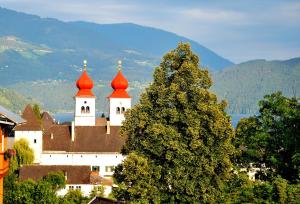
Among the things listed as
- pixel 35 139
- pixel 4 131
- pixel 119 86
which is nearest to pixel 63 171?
pixel 35 139

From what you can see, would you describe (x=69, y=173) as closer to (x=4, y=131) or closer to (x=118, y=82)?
(x=118, y=82)

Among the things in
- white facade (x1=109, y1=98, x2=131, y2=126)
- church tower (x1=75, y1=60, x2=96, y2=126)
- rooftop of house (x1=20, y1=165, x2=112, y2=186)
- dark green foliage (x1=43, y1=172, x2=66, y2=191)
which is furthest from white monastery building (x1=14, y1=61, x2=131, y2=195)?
dark green foliage (x1=43, y1=172, x2=66, y2=191)

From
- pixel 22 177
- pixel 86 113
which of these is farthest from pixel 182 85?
pixel 86 113

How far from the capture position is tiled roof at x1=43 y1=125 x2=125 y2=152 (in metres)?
95.1

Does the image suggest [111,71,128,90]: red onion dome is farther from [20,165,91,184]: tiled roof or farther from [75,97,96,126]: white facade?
[20,165,91,184]: tiled roof

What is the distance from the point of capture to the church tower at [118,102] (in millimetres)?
114500

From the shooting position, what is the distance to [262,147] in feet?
111

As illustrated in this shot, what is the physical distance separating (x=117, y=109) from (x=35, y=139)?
24.1 meters

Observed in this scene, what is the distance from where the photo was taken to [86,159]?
95688 mm

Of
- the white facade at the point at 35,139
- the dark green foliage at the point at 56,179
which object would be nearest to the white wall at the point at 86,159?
the white facade at the point at 35,139

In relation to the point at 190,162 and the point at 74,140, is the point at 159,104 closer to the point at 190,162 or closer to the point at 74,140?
the point at 190,162

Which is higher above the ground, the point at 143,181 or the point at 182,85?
the point at 182,85

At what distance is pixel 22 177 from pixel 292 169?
3879 centimetres

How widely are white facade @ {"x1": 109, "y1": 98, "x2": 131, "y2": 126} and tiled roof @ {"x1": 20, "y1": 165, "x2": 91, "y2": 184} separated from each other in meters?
39.8
